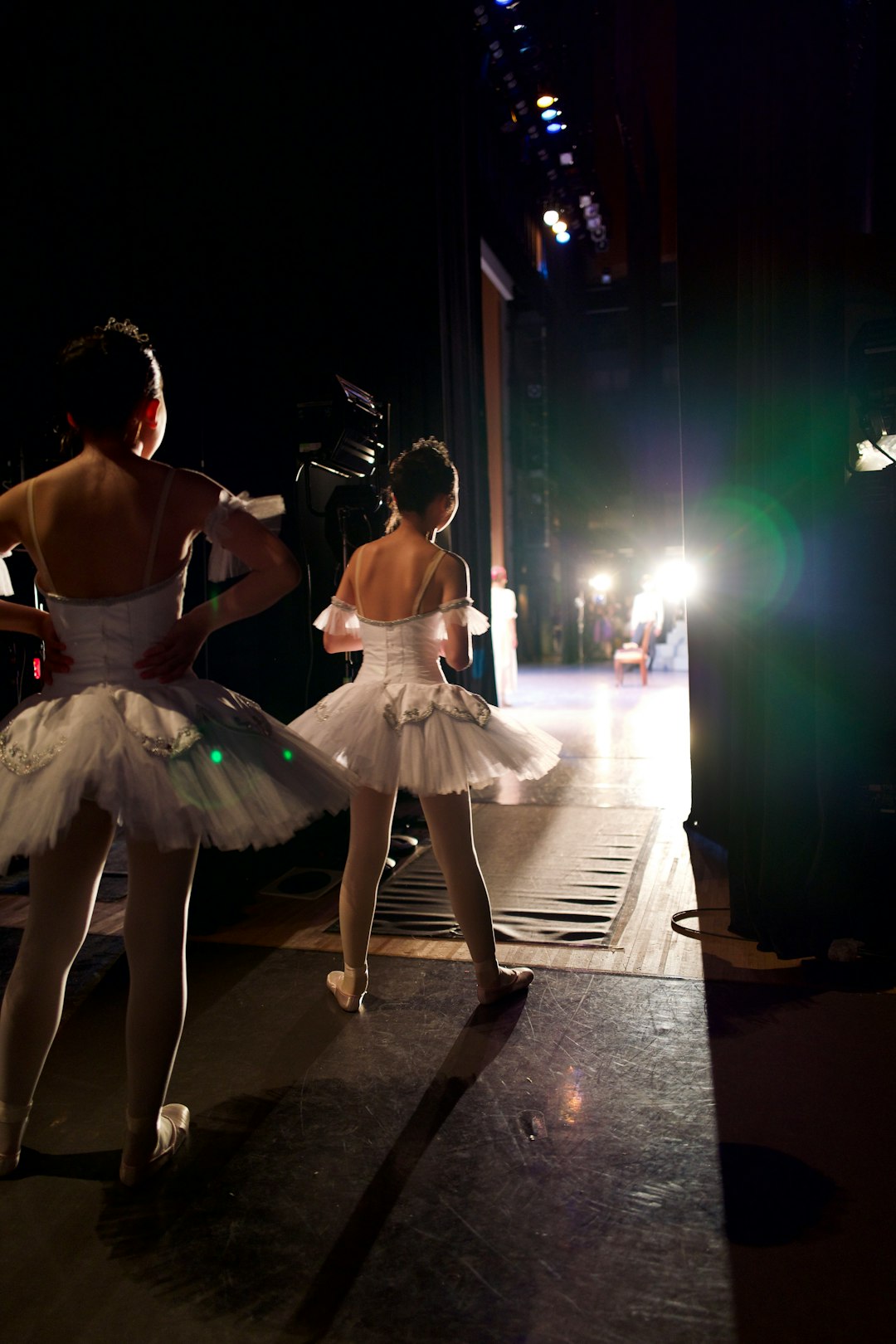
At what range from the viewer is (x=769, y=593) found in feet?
10.2

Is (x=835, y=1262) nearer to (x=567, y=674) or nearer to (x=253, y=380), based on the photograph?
Answer: (x=253, y=380)

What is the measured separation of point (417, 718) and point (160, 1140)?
47.7 inches

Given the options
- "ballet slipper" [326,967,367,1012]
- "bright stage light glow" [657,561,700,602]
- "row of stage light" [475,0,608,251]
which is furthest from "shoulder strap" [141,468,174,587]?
"bright stage light glow" [657,561,700,602]

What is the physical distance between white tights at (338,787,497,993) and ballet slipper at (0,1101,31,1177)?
971 millimetres

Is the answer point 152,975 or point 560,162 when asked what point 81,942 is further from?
point 560,162

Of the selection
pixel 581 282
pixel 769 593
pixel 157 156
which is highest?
pixel 581 282

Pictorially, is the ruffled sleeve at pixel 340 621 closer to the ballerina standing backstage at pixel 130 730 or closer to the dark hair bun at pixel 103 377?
the ballerina standing backstage at pixel 130 730

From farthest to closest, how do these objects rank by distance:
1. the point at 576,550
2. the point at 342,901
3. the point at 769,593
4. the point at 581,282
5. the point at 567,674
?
the point at 576,550, the point at 581,282, the point at 567,674, the point at 769,593, the point at 342,901

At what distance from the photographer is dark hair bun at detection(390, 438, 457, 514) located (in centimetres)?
260

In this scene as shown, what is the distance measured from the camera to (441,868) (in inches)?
101

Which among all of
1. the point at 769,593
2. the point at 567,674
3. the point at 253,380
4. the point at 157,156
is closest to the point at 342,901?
the point at 769,593

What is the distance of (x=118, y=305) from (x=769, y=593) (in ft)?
10.2

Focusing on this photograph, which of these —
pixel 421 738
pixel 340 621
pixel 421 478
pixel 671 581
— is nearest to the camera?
pixel 421 738

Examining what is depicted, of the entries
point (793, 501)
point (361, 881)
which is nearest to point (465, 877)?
point (361, 881)
